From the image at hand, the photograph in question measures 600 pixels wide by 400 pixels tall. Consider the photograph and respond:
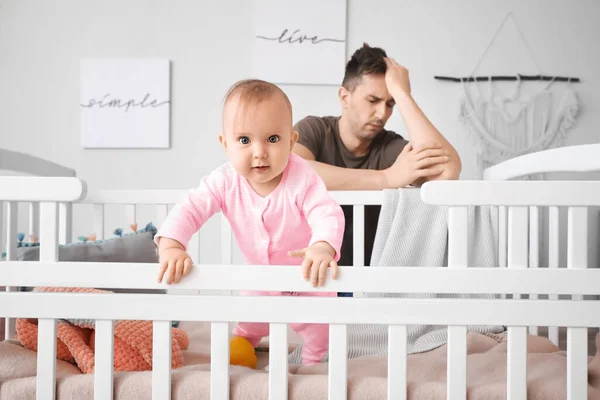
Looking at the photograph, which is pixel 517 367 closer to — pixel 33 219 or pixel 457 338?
pixel 457 338

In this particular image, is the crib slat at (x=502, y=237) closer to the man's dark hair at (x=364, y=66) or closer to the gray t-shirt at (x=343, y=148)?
the gray t-shirt at (x=343, y=148)

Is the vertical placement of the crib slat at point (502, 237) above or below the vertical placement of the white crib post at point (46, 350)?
above

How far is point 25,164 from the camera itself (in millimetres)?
1322

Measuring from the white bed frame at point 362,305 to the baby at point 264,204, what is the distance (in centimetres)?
5

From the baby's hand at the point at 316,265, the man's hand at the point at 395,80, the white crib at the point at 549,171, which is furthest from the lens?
the man's hand at the point at 395,80

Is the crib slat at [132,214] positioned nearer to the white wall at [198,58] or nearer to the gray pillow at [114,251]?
the gray pillow at [114,251]

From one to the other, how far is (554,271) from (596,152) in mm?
299

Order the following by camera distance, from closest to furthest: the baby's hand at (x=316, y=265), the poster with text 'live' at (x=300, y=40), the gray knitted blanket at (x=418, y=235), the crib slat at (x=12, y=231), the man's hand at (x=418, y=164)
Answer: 1. the baby's hand at (x=316, y=265)
2. the crib slat at (x=12, y=231)
3. the gray knitted blanket at (x=418, y=235)
4. the man's hand at (x=418, y=164)
5. the poster with text 'live' at (x=300, y=40)

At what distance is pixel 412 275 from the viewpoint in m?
0.72

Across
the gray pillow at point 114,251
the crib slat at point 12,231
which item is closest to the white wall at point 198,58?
the gray pillow at point 114,251

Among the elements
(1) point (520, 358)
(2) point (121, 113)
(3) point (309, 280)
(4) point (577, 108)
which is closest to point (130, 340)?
(3) point (309, 280)

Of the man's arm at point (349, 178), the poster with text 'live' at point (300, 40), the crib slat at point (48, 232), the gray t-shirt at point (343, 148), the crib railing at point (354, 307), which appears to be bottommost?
the crib railing at point (354, 307)

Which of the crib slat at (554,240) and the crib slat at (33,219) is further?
the crib slat at (33,219)

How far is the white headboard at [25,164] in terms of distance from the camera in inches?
48.0
